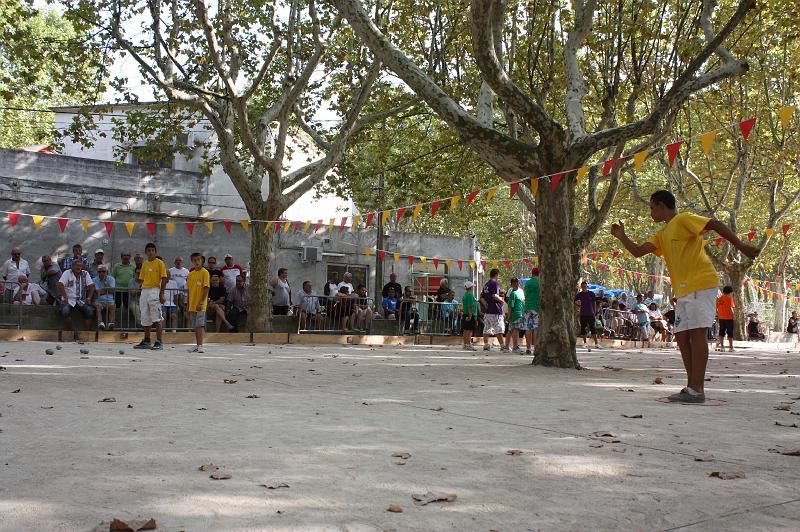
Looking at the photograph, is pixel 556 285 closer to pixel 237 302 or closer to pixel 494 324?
pixel 494 324

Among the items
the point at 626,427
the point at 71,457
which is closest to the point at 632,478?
the point at 626,427

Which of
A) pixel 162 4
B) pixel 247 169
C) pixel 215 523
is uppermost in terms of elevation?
pixel 162 4

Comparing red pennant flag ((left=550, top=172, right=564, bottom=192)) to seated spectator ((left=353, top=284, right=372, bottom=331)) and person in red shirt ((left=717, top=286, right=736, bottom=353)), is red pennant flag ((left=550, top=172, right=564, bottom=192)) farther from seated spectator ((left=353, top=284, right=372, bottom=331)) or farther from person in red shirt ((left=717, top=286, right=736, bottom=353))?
person in red shirt ((left=717, top=286, right=736, bottom=353))

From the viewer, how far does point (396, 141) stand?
23.9 meters

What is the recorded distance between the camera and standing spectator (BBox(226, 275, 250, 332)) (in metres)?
20.4

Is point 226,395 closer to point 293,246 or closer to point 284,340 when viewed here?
point 284,340

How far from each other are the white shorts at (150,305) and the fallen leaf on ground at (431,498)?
1060 centimetres

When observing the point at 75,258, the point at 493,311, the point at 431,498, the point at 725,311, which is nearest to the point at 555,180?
the point at 493,311

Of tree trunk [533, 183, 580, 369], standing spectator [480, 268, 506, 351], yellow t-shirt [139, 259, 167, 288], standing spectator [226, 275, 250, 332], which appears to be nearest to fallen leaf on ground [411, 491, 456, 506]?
tree trunk [533, 183, 580, 369]

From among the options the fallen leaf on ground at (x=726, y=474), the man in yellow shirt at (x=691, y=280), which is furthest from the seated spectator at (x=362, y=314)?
the fallen leaf on ground at (x=726, y=474)

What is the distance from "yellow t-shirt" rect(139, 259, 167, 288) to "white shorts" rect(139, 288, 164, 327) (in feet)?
0.43

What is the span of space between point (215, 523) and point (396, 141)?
2127cm

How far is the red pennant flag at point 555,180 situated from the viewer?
39.7ft

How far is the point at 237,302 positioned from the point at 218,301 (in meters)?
0.92
